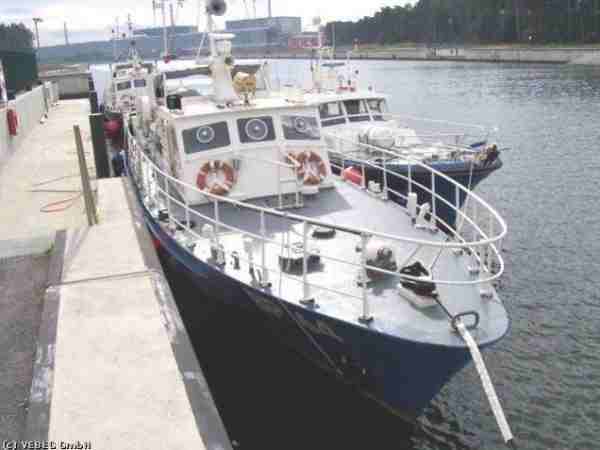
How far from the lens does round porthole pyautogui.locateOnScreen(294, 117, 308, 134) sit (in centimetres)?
1122

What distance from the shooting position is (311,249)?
8.27 meters

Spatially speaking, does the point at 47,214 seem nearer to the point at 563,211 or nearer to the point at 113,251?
the point at 113,251

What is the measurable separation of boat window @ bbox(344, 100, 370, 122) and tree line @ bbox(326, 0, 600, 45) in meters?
48.6

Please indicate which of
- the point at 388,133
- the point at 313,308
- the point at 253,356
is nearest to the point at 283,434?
the point at 253,356

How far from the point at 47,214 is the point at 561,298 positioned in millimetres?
10284

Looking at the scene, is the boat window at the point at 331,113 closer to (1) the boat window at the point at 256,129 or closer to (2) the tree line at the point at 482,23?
(1) the boat window at the point at 256,129

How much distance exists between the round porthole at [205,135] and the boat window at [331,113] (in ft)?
24.7

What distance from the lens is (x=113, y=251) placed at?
8688mm

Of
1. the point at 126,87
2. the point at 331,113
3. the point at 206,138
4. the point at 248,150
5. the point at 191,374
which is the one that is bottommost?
the point at 191,374

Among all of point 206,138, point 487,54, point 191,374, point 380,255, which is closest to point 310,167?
point 206,138

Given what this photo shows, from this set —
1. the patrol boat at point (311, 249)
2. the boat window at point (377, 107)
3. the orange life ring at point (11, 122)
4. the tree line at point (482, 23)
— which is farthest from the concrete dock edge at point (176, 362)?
the tree line at point (482, 23)

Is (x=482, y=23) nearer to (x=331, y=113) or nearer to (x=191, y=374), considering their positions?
(x=331, y=113)

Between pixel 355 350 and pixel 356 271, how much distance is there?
1.18 m

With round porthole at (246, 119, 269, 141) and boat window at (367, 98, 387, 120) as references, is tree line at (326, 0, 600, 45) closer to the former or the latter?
boat window at (367, 98, 387, 120)
